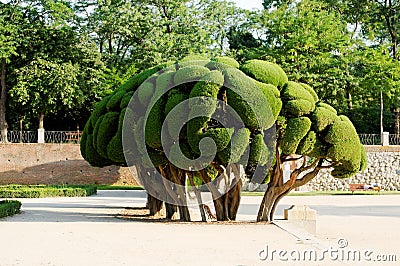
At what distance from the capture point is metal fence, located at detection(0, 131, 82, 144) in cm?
3675

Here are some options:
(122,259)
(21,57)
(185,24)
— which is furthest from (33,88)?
(122,259)

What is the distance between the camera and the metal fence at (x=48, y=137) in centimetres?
3675

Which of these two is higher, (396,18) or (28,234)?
(396,18)

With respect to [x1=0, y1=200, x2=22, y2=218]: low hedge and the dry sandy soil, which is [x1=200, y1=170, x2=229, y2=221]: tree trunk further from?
[x1=0, y1=200, x2=22, y2=218]: low hedge

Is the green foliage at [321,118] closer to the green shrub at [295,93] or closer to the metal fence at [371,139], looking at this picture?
the green shrub at [295,93]

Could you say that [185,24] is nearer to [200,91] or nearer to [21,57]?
[21,57]

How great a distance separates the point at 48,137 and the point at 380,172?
19605 millimetres

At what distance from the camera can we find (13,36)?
116 ft

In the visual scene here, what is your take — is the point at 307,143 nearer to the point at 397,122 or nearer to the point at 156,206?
the point at 156,206

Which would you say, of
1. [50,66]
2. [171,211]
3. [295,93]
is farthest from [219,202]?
[50,66]

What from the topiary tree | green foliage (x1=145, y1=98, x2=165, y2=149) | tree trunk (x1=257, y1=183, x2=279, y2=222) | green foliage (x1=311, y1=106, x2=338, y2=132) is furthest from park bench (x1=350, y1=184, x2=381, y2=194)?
green foliage (x1=145, y1=98, x2=165, y2=149)

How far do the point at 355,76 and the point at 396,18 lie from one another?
17.4 feet

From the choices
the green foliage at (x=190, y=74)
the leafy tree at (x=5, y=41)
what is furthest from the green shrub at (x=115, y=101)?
the leafy tree at (x=5, y=41)

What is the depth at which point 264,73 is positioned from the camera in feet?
45.8
